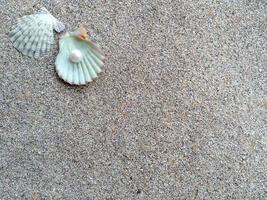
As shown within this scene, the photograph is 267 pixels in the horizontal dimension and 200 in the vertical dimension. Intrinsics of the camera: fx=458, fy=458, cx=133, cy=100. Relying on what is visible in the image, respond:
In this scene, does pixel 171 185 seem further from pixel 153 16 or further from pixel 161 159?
pixel 153 16

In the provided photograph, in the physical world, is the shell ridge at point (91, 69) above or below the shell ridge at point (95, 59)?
below

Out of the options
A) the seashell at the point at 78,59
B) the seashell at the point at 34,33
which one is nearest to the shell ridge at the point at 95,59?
the seashell at the point at 78,59

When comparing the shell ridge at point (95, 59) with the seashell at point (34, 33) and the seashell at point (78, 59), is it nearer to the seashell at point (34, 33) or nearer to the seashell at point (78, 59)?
the seashell at point (78, 59)

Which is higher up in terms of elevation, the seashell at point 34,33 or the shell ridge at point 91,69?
the seashell at point 34,33

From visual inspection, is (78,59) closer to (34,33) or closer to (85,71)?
(85,71)

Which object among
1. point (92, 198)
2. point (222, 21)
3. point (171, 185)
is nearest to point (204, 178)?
point (171, 185)

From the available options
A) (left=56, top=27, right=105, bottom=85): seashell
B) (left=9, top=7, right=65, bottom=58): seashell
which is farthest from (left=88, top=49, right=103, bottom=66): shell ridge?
(left=9, top=7, right=65, bottom=58): seashell
